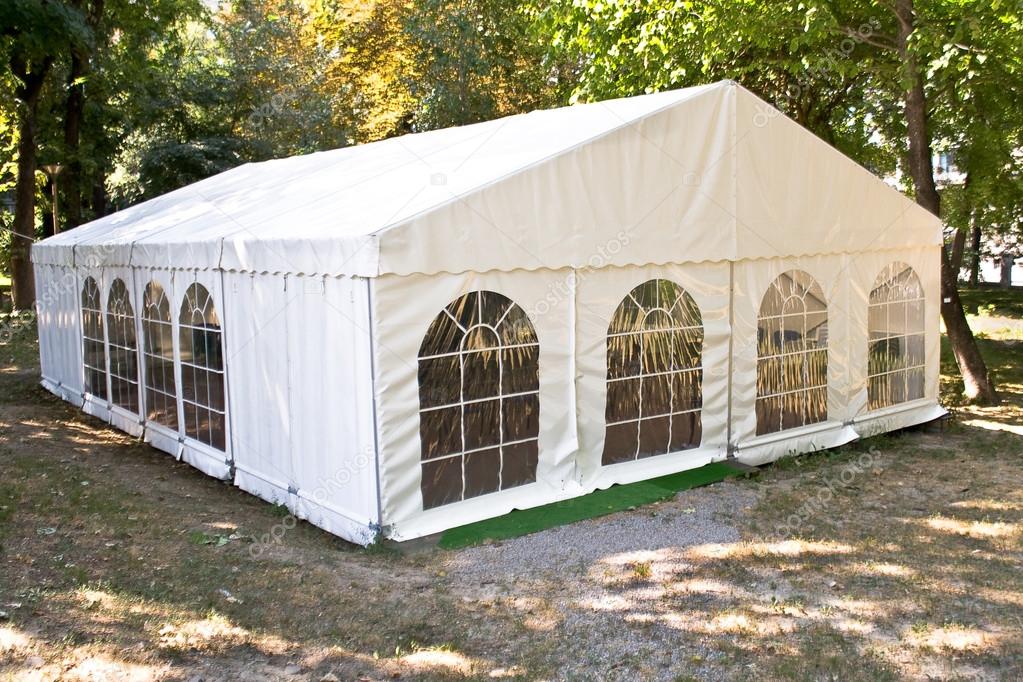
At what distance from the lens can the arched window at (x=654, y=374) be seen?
7660 mm

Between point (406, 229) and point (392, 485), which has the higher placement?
point (406, 229)

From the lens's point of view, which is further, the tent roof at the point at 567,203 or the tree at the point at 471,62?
the tree at the point at 471,62

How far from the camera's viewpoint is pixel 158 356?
30.2 feet

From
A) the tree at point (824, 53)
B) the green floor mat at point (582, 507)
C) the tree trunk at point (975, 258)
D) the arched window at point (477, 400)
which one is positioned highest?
the tree at point (824, 53)

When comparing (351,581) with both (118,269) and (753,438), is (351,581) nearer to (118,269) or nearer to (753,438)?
(753,438)

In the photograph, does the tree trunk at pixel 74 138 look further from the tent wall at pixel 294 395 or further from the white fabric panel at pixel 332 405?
the white fabric panel at pixel 332 405

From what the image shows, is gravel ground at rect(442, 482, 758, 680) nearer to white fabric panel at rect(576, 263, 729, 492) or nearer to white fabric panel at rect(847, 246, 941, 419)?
white fabric panel at rect(576, 263, 729, 492)

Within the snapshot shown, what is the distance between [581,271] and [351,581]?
3.05 metres

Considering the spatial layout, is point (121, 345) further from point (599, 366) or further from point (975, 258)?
point (975, 258)

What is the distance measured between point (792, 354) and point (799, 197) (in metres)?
1.51

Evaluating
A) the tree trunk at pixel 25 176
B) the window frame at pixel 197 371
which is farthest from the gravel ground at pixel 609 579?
the tree trunk at pixel 25 176

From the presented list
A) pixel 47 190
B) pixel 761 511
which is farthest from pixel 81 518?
pixel 47 190

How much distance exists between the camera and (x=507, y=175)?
6707mm

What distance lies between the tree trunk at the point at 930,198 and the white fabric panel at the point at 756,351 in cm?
298
